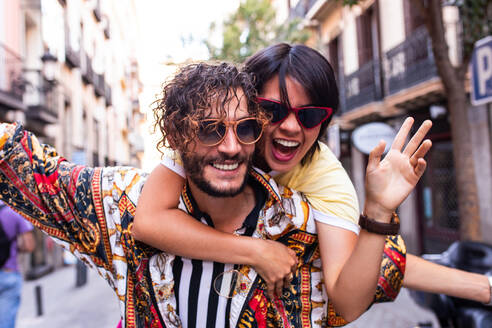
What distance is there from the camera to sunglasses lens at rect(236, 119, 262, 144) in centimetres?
172

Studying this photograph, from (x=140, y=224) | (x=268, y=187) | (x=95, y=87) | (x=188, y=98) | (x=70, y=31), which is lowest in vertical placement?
(x=140, y=224)

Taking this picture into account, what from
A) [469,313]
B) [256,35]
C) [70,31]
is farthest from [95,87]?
[469,313]

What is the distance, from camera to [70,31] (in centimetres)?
1622

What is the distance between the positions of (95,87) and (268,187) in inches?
768

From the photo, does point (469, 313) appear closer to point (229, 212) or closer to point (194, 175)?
point (229, 212)

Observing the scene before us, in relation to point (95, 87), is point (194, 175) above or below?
below

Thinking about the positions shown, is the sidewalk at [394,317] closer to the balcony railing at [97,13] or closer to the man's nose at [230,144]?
the man's nose at [230,144]

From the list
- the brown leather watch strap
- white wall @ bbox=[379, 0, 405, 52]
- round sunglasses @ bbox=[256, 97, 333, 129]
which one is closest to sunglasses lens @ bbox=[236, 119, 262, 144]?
round sunglasses @ bbox=[256, 97, 333, 129]

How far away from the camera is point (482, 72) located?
13.2 feet

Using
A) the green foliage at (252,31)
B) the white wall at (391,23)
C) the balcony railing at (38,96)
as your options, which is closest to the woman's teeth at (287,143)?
the white wall at (391,23)

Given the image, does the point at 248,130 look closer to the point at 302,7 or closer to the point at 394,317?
the point at 394,317

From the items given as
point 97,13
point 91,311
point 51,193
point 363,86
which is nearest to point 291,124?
point 51,193

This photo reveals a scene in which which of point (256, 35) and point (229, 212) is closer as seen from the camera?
point (229, 212)

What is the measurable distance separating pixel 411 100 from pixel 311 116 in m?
10.8
